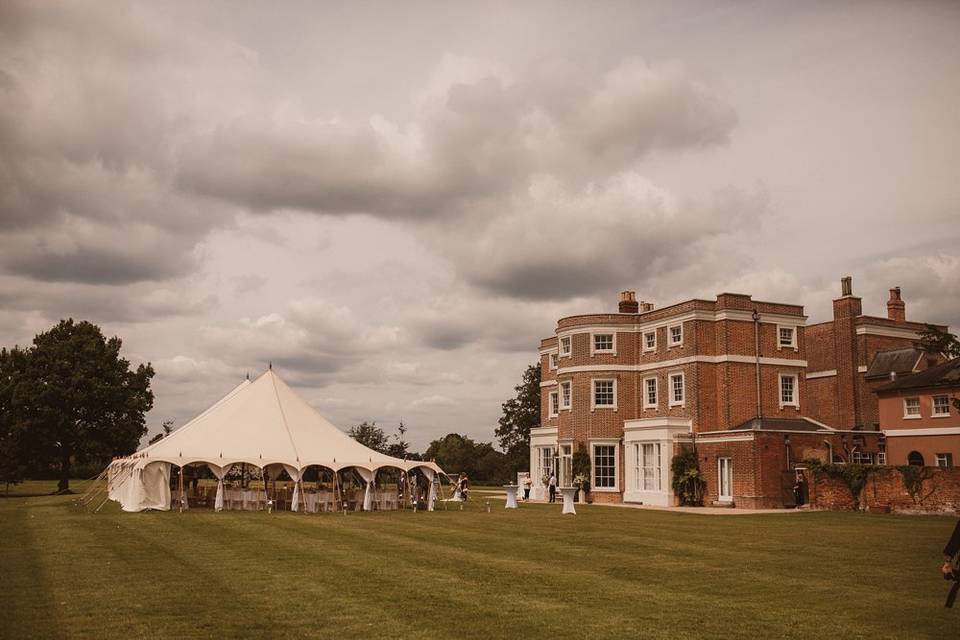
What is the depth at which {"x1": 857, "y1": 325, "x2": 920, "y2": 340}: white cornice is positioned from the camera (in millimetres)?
42500

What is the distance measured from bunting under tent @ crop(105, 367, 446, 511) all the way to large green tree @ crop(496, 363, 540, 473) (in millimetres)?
34972

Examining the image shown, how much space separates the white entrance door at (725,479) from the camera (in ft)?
105

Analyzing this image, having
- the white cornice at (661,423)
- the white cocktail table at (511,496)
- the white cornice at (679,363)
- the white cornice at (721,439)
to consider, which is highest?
the white cornice at (679,363)

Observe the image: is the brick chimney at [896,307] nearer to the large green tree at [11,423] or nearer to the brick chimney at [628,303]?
the brick chimney at [628,303]

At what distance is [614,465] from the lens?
124 ft

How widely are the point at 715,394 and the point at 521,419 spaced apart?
3173 cm

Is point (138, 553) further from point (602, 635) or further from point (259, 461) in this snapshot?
point (259, 461)

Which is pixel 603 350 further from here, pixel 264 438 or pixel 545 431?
pixel 264 438

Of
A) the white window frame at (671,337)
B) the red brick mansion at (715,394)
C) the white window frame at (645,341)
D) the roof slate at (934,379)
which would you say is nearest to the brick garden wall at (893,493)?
the red brick mansion at (715,394)

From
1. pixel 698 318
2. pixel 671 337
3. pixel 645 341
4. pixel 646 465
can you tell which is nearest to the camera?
pixel 646 465

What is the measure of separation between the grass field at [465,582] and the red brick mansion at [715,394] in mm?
11735

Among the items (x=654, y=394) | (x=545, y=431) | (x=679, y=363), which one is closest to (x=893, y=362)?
(x=679, y=363)

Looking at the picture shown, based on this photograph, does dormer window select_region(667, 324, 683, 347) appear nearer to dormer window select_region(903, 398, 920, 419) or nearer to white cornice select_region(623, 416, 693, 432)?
white cornice select_region(623, 416, 693, 432)

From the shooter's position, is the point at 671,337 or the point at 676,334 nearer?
the point at 676,334
